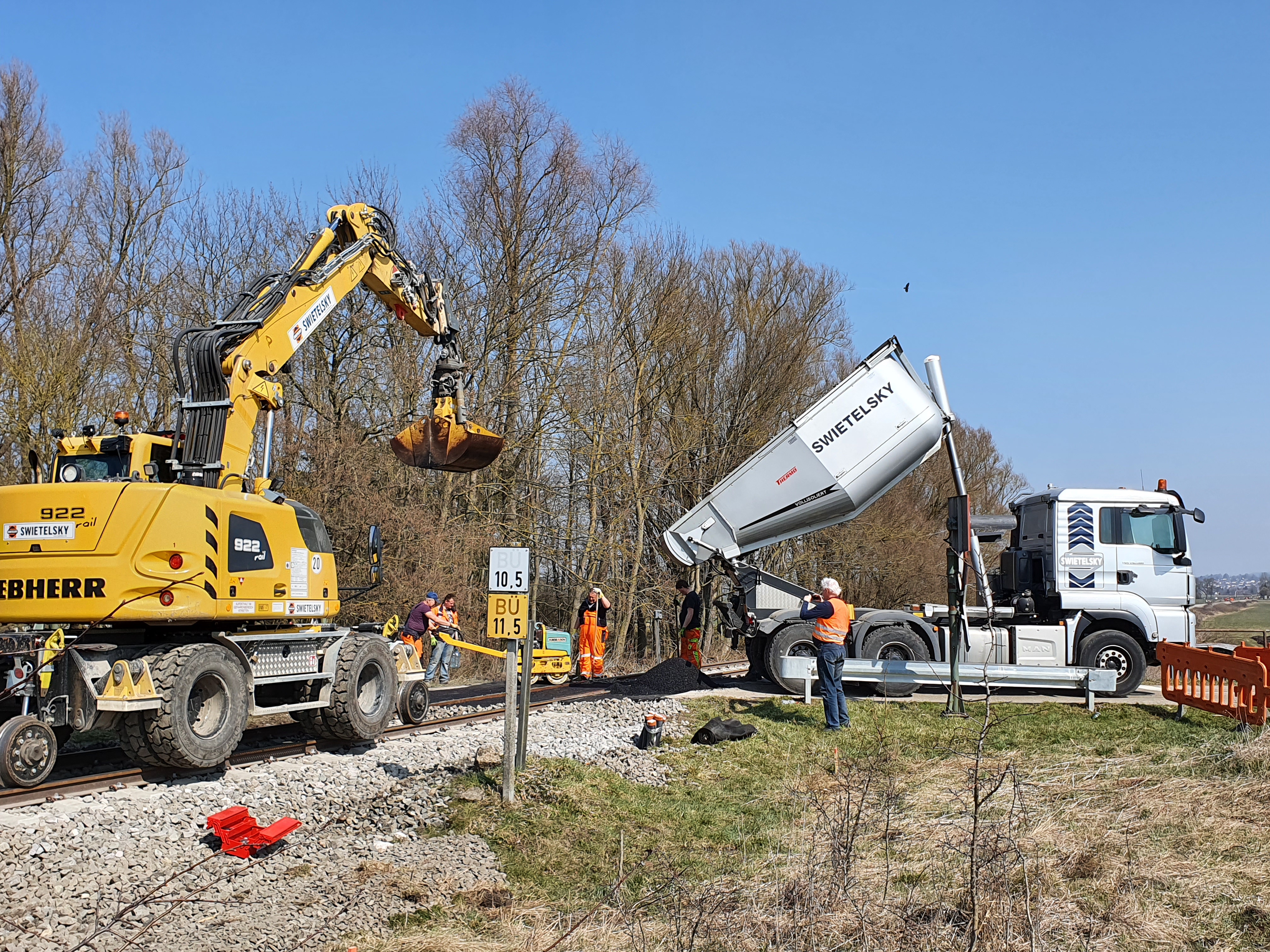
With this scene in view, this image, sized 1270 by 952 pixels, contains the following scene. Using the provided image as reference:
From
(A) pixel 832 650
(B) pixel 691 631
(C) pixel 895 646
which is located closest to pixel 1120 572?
(C) pixel 895 646

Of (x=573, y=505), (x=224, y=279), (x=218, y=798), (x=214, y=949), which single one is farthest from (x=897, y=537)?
(x=214, y=949)

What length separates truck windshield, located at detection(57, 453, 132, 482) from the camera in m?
9.63

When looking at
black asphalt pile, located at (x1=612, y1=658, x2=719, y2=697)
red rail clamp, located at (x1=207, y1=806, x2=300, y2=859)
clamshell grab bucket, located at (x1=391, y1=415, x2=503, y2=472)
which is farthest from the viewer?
black asphalt pile, located at (x1=612, y1=658, x2=719, y2=697)

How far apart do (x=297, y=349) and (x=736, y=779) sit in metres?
6.76

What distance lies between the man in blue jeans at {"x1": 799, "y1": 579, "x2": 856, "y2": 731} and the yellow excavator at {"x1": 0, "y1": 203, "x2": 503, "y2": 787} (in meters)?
4.40

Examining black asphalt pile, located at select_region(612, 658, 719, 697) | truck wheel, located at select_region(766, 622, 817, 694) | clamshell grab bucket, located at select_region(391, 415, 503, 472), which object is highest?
clamshell grab bucket, located at select_region(391, 415, 503, 472)

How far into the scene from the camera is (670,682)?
1590 cm

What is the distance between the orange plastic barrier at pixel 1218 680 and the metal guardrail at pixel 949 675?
0.75 metres

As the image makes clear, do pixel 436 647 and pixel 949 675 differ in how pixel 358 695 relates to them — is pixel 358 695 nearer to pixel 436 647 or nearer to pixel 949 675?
→ pixel 436 647

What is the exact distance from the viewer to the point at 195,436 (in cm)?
998

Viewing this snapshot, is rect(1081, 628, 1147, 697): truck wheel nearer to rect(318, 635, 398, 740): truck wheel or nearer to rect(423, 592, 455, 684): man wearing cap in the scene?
rect(423, 592, 455, 684): man wearing cap

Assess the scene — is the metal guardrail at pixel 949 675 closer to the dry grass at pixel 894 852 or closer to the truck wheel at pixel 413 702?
the dry grass at pixel 894 852

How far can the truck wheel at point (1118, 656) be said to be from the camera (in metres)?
15.3

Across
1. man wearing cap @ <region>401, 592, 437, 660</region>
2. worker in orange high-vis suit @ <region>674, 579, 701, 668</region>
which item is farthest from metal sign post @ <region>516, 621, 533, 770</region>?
worker in orange high-vis suit @ <region>674, 579, 701, 668</region>
